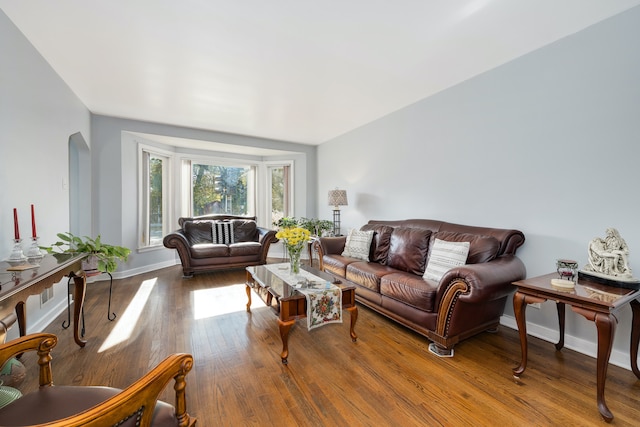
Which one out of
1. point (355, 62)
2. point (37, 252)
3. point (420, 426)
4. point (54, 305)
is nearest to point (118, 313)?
point (54, 305)

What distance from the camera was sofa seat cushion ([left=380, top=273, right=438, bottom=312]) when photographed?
2.21 m

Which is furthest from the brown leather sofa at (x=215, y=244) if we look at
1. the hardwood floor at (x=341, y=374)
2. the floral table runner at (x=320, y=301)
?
the floral table runner at (x=320, y=301)

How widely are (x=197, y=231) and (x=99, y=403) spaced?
429 centimetres

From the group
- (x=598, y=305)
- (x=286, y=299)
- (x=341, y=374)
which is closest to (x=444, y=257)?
(x=598, y=305)

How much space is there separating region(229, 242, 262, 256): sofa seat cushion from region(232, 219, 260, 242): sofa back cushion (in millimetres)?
358

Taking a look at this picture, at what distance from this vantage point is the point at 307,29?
6.98 ft

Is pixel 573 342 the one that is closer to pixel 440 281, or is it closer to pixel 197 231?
pixel 440 281

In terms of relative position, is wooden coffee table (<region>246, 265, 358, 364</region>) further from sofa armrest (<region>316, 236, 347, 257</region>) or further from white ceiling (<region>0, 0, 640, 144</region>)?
white ceiling (<region>0, 0, 640, 144</region>)

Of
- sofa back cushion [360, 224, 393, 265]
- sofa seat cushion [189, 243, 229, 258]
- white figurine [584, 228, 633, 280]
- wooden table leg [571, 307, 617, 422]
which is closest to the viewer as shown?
wooden table leg [571, 307, 617, 422]

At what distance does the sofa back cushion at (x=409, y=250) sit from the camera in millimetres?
2910

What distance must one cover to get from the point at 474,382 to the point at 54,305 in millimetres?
4044

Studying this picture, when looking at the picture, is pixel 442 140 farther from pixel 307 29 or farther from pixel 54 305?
pixel 54 305

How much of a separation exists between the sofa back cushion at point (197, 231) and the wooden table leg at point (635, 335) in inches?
206

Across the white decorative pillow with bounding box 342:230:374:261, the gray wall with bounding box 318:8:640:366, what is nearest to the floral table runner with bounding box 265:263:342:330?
the white decorative pillow with bounding box 342:230:374:261
